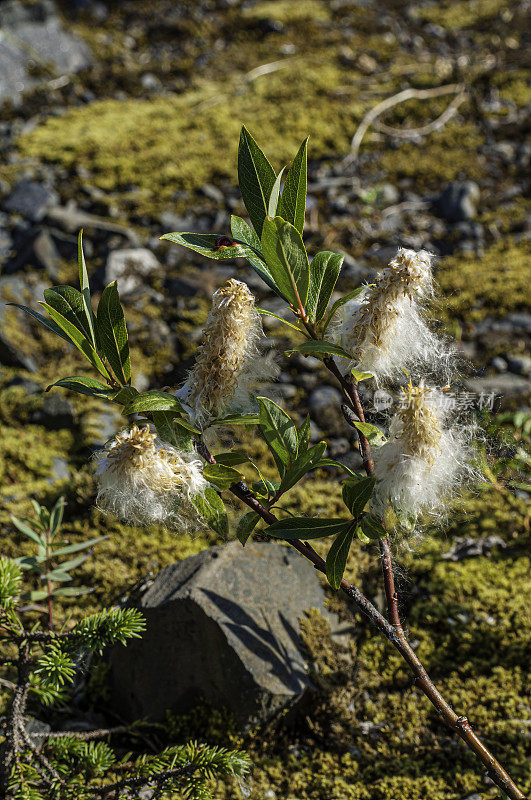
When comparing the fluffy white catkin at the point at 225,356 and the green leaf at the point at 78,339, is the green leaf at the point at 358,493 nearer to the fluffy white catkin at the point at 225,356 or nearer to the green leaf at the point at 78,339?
the fluffy white catkin at the point at 225,356

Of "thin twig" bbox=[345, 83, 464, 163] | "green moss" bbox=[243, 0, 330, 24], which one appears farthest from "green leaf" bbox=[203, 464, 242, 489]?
"green moss" bbox=[243, 0, 330, 24]

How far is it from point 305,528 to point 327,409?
2909 mm

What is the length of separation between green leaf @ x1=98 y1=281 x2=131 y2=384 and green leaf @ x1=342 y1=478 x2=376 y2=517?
694mm

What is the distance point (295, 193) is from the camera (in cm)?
171

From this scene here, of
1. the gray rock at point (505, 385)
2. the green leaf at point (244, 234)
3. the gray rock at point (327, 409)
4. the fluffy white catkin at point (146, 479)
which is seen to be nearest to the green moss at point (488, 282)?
the gray rock at point (505, 385)

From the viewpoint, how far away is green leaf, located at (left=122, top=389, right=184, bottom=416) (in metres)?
1.60

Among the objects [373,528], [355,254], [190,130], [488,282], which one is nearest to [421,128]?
[355,254]

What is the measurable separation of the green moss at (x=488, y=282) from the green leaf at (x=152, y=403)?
13.1 ft

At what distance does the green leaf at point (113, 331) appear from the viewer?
69.7 inches

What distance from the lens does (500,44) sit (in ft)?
28.8

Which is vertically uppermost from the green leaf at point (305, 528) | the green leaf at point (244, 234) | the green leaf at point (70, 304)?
the green leaf at point (244, 234)

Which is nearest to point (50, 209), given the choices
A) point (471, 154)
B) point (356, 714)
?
point (471, 154)

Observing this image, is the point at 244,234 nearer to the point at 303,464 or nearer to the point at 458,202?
the point at 303,464

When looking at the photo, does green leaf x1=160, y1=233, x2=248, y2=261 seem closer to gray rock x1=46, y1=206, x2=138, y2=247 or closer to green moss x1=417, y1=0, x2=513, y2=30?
gray rock x1=46, y1=206, x2=138, y2=247
